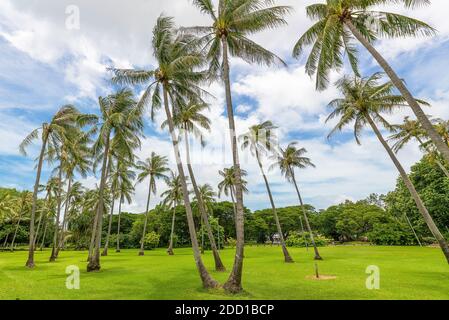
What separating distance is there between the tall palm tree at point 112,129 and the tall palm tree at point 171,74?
12.7ft

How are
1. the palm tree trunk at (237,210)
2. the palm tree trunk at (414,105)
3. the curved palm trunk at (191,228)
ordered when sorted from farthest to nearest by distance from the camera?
the curved palm trunk at (191,228)
the palm tree trunk at (237,210)
the palm tree trunk at (414,105)

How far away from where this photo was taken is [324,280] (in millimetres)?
13797

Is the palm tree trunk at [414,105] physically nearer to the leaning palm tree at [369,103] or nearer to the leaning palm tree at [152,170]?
the leaning palm tree at [369,103]

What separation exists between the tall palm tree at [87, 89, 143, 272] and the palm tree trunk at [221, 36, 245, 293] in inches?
331

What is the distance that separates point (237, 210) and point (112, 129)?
13.6 meters

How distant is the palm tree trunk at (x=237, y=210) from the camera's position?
1054cm

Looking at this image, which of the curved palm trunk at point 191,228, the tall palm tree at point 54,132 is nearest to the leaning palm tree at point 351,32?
the curved palm trunk at point 191,228

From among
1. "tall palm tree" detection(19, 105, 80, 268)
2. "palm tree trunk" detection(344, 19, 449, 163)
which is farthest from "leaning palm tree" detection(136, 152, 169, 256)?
"palm tree trunk" detection(344, 19, 449, 163)

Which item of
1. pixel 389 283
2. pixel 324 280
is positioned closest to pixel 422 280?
Result: pixel 389 283

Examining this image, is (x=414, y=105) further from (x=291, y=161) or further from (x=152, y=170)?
(x=152, y=170)
